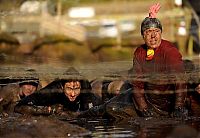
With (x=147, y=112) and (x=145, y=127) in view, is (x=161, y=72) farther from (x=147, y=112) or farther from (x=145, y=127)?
(x=145, y=127)

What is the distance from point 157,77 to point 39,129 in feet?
8.04

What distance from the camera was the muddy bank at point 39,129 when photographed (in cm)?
870

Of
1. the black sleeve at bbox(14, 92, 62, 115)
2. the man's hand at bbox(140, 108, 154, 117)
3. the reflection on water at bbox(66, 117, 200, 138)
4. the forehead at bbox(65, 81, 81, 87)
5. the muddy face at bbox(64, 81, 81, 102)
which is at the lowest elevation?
the reflection on water at bbox(66, 117, 200, 138)

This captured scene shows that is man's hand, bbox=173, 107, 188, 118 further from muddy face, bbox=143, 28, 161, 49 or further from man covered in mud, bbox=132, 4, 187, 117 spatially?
muddy face, bbox=143, 28, 161, 49

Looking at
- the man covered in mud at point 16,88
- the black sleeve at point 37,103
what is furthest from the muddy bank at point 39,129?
the man covered in mud at point 16,88

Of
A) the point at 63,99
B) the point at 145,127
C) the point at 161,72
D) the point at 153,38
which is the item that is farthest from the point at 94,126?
the point at 153,38

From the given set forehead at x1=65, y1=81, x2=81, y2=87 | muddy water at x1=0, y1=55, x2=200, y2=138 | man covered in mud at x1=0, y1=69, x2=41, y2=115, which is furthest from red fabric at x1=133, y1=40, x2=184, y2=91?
man covered in mud at x1=0, y1=69, x2=41, y2=115

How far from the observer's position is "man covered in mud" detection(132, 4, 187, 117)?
10.6m

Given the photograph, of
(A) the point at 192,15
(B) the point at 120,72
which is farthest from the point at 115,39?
(B) the point at 120,72

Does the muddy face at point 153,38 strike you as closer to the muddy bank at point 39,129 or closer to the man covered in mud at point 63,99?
the man covered in mud at point 63,99

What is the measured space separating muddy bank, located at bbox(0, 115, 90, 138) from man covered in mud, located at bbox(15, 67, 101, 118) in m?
1.57

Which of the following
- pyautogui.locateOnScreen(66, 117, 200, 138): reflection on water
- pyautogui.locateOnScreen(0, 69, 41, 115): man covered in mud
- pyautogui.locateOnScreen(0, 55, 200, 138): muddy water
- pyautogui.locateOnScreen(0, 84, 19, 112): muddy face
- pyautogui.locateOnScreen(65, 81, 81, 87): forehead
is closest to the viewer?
pyautogui.locateOnScreen(0, 55, 200, 138): muddy water

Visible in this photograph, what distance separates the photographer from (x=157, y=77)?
10.7 metres

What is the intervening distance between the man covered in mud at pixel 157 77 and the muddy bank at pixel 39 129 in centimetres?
169
